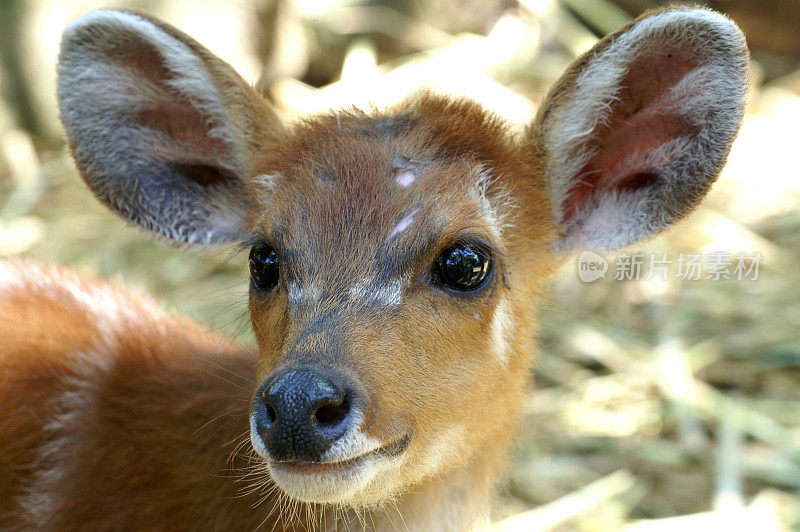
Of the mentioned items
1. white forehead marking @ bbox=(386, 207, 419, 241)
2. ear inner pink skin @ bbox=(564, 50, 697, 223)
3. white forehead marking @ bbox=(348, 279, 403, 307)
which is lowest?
white forehead marking @ bbox=(348, 279, 403, 307)

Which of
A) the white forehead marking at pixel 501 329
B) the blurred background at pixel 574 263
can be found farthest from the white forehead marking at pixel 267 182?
the white forehead marking at pixel 501 329

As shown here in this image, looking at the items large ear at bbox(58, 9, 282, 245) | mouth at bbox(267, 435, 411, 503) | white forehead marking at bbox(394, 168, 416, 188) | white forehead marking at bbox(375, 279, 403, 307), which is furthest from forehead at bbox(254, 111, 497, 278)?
mouth at bbox(267, 435, 411, 503)

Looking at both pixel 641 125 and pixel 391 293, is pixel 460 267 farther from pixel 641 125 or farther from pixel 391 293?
pixel 641 125

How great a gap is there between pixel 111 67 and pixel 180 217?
751 mm

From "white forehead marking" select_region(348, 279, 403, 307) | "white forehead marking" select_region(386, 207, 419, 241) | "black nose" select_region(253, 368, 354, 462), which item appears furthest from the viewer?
"white forehead marking" select_region(386, 207, 419, 241)

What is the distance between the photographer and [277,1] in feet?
29.5

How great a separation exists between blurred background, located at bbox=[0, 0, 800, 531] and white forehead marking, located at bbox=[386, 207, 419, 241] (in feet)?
3.74

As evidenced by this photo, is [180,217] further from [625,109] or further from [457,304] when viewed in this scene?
[625,109]

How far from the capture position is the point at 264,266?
3297mm

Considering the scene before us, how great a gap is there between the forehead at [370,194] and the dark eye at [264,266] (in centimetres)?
7

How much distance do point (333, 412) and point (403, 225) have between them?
0.82 m

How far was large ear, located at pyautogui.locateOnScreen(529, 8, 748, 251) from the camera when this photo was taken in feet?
10.8

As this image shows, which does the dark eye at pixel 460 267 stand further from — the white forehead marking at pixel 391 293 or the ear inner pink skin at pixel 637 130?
the ear inner pink skin at pixel 637 130

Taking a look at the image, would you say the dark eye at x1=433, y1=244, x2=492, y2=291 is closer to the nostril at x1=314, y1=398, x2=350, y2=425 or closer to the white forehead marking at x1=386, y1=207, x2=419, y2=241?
the white forehead marking at x1=386, y1=207, x2=419, y2=241
